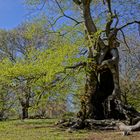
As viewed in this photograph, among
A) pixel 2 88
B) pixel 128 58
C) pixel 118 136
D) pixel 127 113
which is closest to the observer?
pixel 118 136

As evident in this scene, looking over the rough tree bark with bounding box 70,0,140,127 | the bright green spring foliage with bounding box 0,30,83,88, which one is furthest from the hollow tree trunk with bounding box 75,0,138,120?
the bright green spring foliage with bounding box 0,30,83,88

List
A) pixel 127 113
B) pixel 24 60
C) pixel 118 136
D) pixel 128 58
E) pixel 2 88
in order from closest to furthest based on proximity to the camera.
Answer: pixel 118 136, pixel 127 113, pixel 24 60, pixel 2 88, pixel 128 58

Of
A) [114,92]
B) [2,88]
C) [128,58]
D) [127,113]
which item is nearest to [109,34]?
[114,92]

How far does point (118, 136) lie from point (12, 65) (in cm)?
728

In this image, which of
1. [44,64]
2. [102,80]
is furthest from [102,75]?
[44,64]

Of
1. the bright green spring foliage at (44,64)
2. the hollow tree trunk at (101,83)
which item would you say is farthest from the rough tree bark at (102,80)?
the bright green spring foliage at (44,64)

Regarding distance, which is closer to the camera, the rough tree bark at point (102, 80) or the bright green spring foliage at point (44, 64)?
the bright green spring foliage at point (44, 64)

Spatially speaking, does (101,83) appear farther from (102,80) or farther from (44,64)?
(44,64)

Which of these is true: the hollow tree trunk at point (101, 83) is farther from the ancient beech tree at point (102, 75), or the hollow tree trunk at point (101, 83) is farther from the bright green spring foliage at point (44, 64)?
the bright green spring foliage at point (44, 64)

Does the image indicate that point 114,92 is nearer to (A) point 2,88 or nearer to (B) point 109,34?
(B) point 109,34

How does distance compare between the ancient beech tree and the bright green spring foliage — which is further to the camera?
the ancient beech tree

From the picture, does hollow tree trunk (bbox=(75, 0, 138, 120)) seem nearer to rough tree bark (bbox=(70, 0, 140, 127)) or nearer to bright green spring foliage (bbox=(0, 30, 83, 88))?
rough tree bark (bbox=(70, 0, 140, 127))

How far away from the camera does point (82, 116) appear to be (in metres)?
18.9

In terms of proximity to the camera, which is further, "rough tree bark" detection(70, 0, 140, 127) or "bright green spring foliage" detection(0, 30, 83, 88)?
"rough tree bark" detection(70, 0, 140, 127)
